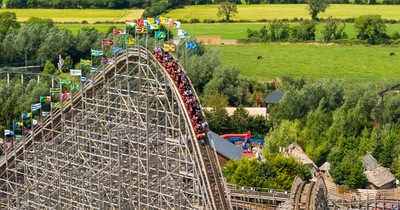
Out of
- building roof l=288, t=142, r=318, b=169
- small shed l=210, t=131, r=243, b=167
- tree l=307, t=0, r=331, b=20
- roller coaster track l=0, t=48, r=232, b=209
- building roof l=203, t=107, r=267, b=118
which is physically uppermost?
tree l=307, t=0, r=331, b=20

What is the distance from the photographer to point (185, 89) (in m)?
29.8

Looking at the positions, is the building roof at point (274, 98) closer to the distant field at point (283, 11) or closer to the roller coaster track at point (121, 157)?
the roller coaster track at point (121, 157)

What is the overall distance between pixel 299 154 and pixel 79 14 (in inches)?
3534

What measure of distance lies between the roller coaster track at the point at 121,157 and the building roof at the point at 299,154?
57.9 feet

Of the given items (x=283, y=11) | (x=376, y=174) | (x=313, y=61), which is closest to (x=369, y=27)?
(x=313, y=61)

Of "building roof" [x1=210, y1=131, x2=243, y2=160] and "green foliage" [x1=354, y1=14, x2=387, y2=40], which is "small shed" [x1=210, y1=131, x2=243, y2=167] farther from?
"green foliage" [x1=354, y1=14, x2=387, y2=40]

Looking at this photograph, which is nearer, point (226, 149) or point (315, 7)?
point (226, 149)

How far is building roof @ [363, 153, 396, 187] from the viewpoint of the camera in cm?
4372

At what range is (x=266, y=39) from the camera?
109 meters

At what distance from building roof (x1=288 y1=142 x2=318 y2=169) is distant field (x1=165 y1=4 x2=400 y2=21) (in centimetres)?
7442

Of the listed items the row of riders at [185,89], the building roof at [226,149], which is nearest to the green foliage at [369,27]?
the building roof at [226,149]

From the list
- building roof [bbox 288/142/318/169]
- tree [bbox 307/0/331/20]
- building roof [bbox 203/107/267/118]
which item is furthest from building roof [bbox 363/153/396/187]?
tree [bbox 307/0/331/20]

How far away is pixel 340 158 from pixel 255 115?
20701mm

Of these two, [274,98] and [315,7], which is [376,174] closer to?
[274,98]
